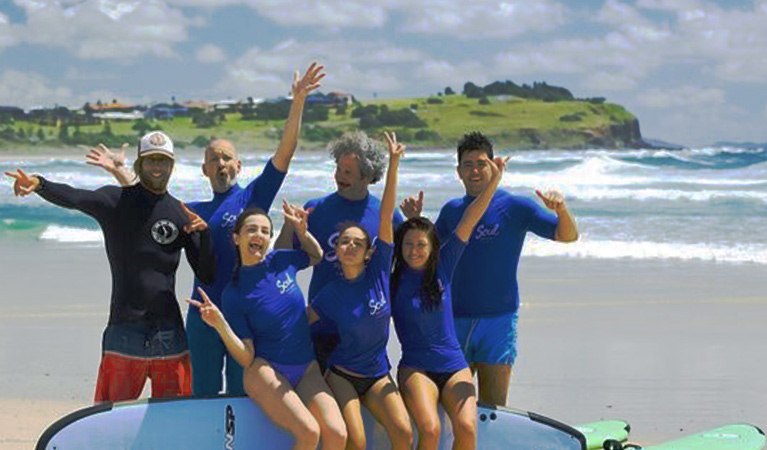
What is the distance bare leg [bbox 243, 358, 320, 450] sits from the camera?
3916mm

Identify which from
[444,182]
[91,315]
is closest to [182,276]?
[91,315]

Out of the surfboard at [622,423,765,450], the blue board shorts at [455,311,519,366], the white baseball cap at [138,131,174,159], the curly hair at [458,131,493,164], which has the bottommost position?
the surfboard at [622,423,765,450]

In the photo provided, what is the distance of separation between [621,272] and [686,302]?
2179 millimetres

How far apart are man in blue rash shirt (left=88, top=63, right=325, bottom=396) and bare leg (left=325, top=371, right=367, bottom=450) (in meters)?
0.56

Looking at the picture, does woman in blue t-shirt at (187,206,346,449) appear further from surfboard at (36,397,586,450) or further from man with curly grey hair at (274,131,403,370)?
man with curly grey hair at (274,131,403,370)

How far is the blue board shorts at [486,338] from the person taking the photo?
4602mm

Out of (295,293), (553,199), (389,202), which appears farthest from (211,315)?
(553,199)

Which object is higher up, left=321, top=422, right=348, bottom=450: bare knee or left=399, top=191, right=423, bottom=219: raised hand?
left=399, top=191, right=423, bottom=219: raised hand

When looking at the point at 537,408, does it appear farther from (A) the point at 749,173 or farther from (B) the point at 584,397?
(A) the point at 749,173

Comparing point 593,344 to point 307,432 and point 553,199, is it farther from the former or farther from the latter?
point 307,432

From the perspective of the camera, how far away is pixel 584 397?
6730 millimetres

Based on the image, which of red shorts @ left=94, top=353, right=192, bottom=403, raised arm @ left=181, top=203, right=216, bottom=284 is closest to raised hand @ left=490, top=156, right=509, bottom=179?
raised arm @ left=181, top=203, right=216, bottom=284

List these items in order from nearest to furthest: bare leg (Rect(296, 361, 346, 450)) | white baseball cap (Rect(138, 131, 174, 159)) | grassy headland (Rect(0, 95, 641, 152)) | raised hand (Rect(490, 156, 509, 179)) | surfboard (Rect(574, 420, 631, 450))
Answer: bare leg (Rect(296, 361, 346, 450)) → white baseball cap (Rect(138, 131, 174, 159)) → raised hand (Rect(490, 156, 509, 179)) → surfboard (Rect(574, 420, 631, 450)) → grassy headland (Rect(0, 95, 641, 152))

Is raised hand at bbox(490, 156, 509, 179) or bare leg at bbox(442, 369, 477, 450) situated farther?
raised hand at bbox(490, 156, 509, 179)
